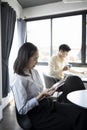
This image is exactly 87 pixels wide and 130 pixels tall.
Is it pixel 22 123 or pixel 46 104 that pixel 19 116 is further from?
pixel 46 104

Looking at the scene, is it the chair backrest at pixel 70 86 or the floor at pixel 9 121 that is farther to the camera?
the floor at pixel 9 121

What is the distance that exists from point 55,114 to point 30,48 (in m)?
0.67

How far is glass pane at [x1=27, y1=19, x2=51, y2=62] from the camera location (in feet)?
13.5

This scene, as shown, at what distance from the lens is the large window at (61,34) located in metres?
3.71

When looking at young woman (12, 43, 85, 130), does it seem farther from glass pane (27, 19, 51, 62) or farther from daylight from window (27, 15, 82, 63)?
glass pane (27, 19, 51, 62)

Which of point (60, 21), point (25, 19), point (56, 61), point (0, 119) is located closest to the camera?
point (0, 119)

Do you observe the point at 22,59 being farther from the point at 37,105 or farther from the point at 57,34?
the point at 57,34

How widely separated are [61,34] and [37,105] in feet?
8.95

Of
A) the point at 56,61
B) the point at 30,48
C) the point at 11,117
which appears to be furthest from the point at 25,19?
the point at 30,48

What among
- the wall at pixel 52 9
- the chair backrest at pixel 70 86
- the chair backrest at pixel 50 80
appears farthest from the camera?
the wall at pixel 52 9

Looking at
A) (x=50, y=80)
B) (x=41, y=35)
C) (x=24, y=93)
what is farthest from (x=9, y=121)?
(x=41, y=35)

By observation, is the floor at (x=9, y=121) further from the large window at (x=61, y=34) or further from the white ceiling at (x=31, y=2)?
the white ceiling at (x=31, y=2)

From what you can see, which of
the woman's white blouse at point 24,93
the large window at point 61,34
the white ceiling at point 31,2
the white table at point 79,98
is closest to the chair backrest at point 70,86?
the white table at point 79,98

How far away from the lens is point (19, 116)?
5.12 ft
